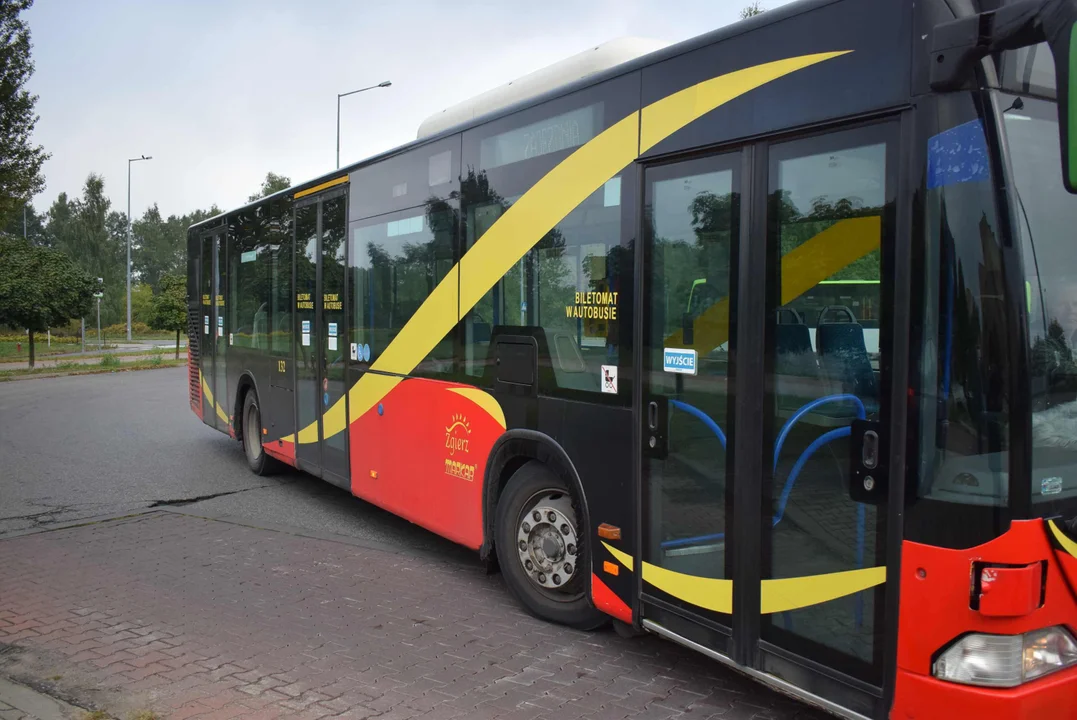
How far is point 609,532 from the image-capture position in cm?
432

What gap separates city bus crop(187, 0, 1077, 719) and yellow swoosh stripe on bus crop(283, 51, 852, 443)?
20 millimetres

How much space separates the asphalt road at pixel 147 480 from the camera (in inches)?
306

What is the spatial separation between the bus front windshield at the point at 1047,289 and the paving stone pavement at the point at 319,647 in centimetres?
168

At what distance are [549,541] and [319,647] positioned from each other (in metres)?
1.43

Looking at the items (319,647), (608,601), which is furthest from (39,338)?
(608,601)

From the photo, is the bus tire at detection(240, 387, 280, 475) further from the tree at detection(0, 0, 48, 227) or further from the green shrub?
the green shrub

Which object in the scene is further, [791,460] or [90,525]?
[90,525]

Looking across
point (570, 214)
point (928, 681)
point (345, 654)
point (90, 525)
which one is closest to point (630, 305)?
point (570, 214)

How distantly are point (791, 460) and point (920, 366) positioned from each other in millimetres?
699

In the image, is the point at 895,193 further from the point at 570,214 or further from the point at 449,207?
the point at 449,207

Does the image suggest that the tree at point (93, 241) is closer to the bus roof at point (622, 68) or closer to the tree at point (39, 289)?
the tree at point (39, 289)

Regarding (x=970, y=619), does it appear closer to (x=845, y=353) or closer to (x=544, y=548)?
(x=845, y=353)

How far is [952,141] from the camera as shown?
2736 mm

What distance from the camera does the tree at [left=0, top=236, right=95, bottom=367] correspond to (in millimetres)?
27594
